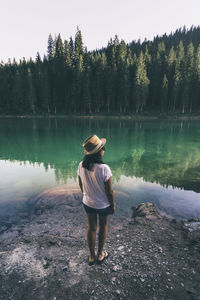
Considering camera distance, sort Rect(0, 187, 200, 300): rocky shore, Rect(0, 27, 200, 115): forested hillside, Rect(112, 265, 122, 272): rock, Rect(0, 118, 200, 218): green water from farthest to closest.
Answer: Rect(0, 27, 200, 115): forested hillside → Rect(0, 118, 200, 218): green water → Rect(112, 265, 122, 272): rock → Rect(0, 187, 200, 300): rocky shore

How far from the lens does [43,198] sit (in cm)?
937

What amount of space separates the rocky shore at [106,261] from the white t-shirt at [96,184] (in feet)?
5.46

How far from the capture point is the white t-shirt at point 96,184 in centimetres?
385

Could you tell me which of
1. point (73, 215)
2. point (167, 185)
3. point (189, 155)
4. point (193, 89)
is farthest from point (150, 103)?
point (73, 215)

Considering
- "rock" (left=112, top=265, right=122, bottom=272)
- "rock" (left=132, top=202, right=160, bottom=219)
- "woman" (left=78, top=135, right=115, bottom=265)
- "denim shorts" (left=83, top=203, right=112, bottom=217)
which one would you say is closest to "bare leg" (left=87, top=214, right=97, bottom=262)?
"woman" (left=78, top=135, right=115, bottom=265)

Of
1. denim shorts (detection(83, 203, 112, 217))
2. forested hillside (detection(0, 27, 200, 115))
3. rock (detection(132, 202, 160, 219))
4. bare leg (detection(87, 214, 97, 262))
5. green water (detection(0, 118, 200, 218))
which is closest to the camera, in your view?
denim shorts (detection(83, 203, 112, 217))

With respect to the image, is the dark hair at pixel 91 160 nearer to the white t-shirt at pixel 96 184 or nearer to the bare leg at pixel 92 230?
the white t-shirt at pixel 96 184

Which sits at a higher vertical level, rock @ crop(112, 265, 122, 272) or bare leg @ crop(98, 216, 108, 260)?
bare leg @ crop(98, 216, 108, 260)

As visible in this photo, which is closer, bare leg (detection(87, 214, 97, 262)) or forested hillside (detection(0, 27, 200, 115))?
bare leg (detection(87, 214, 97, 262))

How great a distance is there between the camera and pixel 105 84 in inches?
2753

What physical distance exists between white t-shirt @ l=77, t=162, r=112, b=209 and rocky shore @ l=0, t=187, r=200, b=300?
166cm

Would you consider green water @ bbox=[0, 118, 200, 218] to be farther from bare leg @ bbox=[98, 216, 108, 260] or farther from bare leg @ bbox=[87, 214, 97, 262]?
bare leg @ bbox=[87, 214, 97, 262]

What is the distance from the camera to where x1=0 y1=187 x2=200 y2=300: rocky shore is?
12.6ft

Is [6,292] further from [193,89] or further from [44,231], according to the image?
[193,89]
